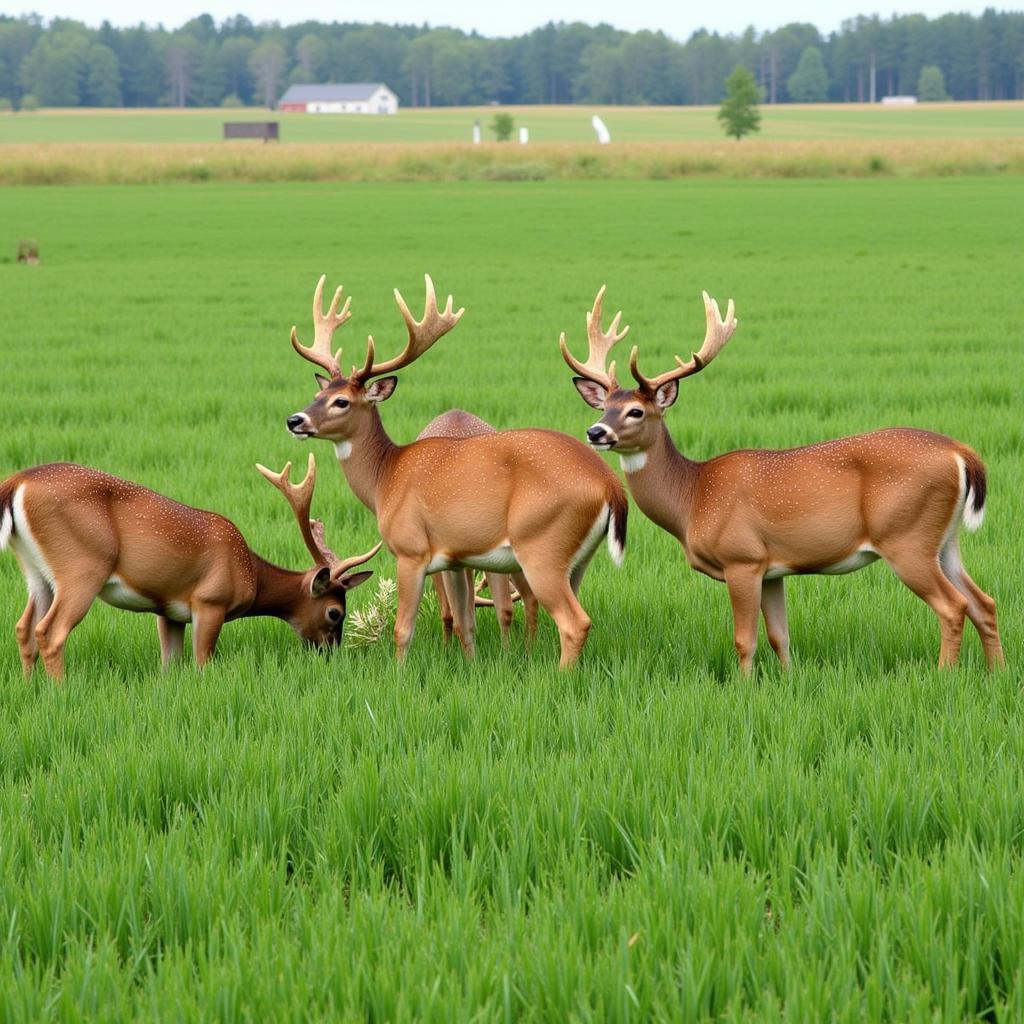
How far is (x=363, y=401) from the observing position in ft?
21.9

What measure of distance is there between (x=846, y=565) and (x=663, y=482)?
86 centimetres

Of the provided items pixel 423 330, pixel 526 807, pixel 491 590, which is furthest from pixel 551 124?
pixel 526 807

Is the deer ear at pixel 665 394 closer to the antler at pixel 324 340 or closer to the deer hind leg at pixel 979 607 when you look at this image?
the deer hind leg at pixel 979 607

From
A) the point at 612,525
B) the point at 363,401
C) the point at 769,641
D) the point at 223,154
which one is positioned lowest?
the point at 769,641

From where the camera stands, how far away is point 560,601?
5961mm

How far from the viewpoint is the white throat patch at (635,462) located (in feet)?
20.6

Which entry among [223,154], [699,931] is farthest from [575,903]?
[223,154]

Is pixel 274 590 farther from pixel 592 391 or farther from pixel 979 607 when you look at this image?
pixel 979 607

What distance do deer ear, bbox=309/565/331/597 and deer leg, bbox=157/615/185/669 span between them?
24.3 inches

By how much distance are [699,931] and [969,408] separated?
9.18 m

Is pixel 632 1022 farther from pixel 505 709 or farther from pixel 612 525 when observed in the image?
pixel 612 525

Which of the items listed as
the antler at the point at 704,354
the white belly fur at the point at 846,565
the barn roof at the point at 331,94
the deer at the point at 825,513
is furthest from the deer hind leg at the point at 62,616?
the barn roof at the point at 331,94

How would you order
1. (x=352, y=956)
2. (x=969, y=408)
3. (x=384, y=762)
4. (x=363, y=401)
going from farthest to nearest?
(x=969, y=408)
(x=363, y=401)
(x=384, y=762)
(x=352, y=956)

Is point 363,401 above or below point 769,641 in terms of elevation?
above
